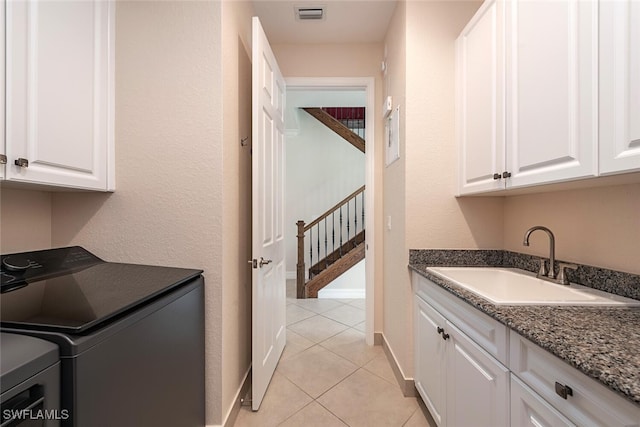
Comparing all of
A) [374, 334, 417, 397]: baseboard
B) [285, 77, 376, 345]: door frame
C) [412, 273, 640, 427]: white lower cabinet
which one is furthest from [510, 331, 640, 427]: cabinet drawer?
[285, 77, 376, 345]: door frame

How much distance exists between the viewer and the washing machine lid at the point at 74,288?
0.82m

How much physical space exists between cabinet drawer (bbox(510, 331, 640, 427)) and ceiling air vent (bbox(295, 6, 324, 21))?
7.84 feet

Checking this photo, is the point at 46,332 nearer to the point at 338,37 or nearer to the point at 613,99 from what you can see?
the point at 613,99

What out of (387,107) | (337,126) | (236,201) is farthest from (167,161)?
(337,126)

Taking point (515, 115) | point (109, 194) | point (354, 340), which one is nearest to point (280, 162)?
point (109, 194)

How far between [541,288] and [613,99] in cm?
87

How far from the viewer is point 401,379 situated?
1946mm

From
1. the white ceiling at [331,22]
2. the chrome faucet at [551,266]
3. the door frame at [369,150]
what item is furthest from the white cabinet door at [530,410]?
the white ceiling at [331,22]

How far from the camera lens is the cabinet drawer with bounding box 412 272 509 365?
3.25 feet

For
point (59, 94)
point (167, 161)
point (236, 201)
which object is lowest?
point (236, 201)

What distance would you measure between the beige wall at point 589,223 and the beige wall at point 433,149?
0.81ft

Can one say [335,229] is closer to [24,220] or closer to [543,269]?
[543,269]

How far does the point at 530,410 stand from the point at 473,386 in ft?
1.01

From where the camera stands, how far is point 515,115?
134 centimetres
